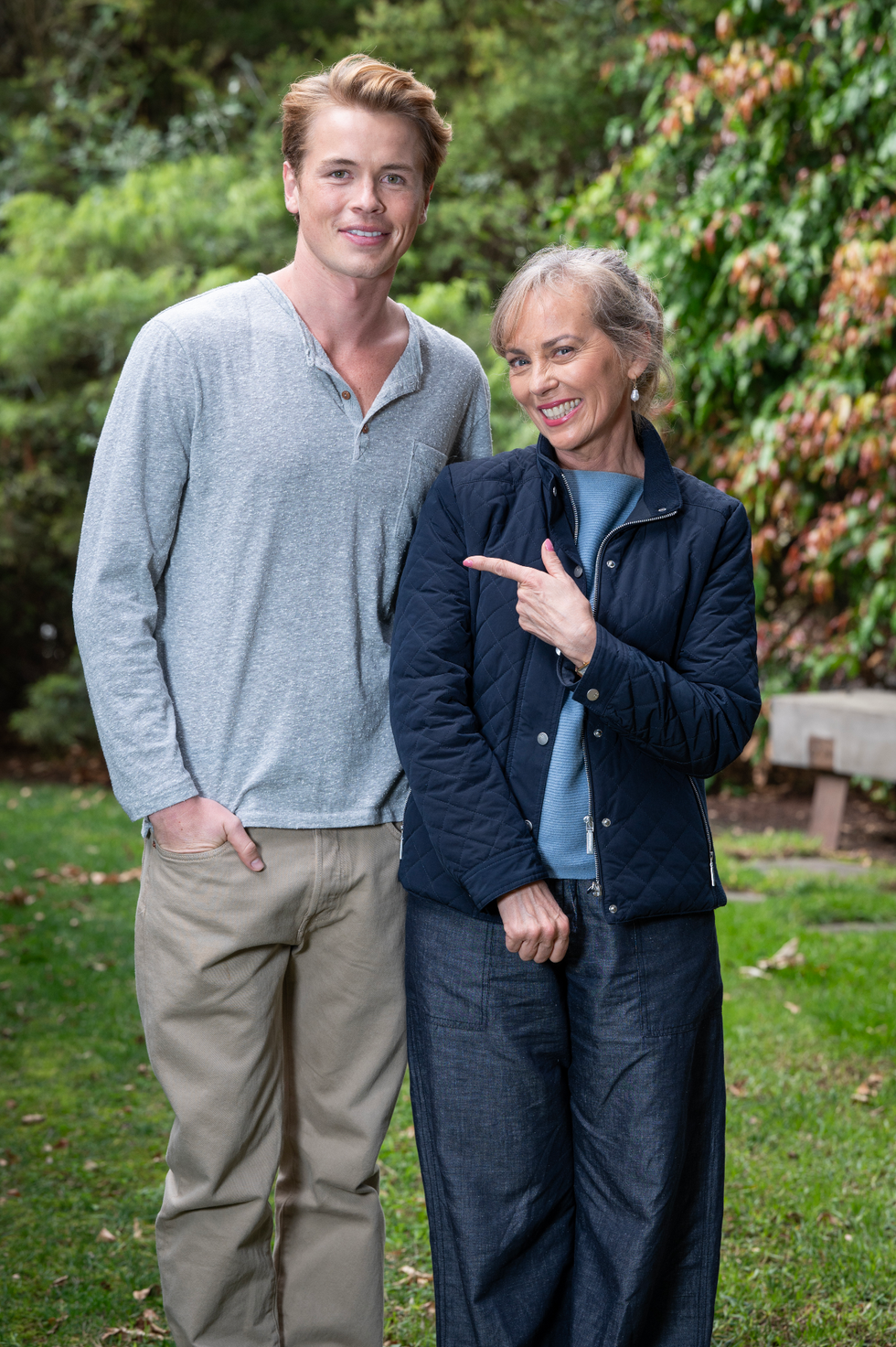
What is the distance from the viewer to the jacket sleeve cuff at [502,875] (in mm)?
1769

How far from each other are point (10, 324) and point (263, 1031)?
655 cm

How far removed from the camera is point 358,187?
193 centimetres

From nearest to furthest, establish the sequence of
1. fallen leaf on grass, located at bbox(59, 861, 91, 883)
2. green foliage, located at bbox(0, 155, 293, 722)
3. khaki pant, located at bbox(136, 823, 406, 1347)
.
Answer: khaki pant, located at bbox(136, 823, 406, 1347)
fallen leaf on grass, located at bbox(59, 861, 91, 883)
green foliage, located at bbox(0, 155, 293, 722)

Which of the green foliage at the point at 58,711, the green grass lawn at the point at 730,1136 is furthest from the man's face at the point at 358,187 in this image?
the green foliage at the point at 58,711

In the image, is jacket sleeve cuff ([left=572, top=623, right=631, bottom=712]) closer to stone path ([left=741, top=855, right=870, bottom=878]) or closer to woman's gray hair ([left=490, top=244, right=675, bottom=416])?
woman's gray hair ([left=490, top=244, right=675, bottom=416])

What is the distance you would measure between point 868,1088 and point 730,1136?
1.61 feet

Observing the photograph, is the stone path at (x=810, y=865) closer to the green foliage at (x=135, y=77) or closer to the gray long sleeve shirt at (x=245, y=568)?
the gray long sleeve shirt at (x=245, y=568)

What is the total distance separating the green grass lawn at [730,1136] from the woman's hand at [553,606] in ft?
5.13

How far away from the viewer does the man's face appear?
192cm

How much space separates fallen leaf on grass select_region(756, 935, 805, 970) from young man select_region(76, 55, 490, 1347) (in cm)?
271

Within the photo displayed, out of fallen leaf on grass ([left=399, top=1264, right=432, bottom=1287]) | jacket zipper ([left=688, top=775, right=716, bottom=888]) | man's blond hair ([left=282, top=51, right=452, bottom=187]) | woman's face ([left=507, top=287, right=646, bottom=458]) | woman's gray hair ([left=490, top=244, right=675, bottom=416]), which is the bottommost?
fallen leaf on grass ([left=399, top=1264, right=432, bottom=1287])

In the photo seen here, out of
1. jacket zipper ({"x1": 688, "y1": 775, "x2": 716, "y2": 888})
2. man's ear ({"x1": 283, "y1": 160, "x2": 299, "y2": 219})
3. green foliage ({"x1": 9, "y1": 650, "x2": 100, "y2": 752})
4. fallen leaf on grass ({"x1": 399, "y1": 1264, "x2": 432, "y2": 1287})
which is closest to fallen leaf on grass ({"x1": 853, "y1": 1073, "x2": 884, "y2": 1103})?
fallen leaf on grass ({"x1": 399, "y1": 1264, "x2": 432, "y2": 1287})

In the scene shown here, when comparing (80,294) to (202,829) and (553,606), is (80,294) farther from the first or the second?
(553,606)

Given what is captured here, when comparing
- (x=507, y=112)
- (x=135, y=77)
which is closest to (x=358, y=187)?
(x=507, y=112)
